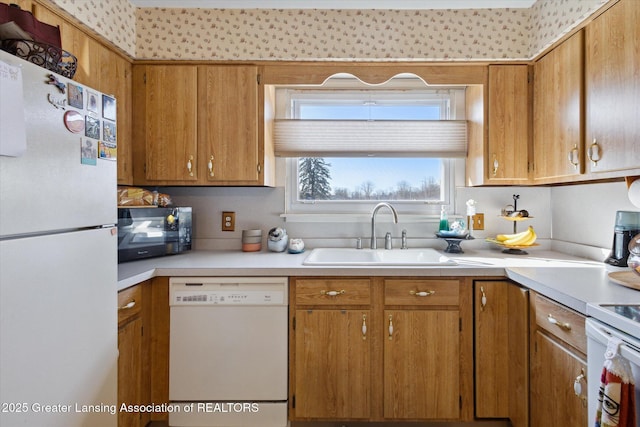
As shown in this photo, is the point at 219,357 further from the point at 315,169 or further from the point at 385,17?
the point at 385,17

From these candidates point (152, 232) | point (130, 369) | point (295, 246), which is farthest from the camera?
point (295, 246)

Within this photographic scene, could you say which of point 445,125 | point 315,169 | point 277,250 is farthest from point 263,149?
point 445,125

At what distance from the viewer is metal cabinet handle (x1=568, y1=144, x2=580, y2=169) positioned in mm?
1542

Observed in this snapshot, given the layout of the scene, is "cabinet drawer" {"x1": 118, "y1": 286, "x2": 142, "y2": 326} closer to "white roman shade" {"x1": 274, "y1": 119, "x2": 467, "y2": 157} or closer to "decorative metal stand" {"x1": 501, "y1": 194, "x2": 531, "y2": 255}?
"white roman shade" {"x1": 274, "y1": 119, "x2": 467, "y2": 157}

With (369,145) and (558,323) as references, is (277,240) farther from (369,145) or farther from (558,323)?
(558,323)

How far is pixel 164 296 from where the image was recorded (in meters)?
1.60

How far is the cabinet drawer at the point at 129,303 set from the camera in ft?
4.51

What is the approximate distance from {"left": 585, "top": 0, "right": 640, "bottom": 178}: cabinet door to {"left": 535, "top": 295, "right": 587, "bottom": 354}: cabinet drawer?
24.7 inches

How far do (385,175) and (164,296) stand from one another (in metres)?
1.61

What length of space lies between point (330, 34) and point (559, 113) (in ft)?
4.41

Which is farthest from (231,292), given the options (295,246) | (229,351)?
(295,246)

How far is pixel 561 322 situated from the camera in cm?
119

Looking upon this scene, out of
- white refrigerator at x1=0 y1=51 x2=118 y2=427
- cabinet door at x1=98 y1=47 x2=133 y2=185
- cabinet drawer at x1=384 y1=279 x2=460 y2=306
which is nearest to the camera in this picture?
white refrigerator at x1=0 y1=51 x2=118 y2=427

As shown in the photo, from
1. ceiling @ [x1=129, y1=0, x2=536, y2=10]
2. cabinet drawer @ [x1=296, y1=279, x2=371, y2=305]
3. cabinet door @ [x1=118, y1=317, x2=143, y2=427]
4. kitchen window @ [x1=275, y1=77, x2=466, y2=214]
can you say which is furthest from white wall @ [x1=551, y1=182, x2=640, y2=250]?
cabinet door @ [x1=118, y1=317, x2=143, y2=427]
